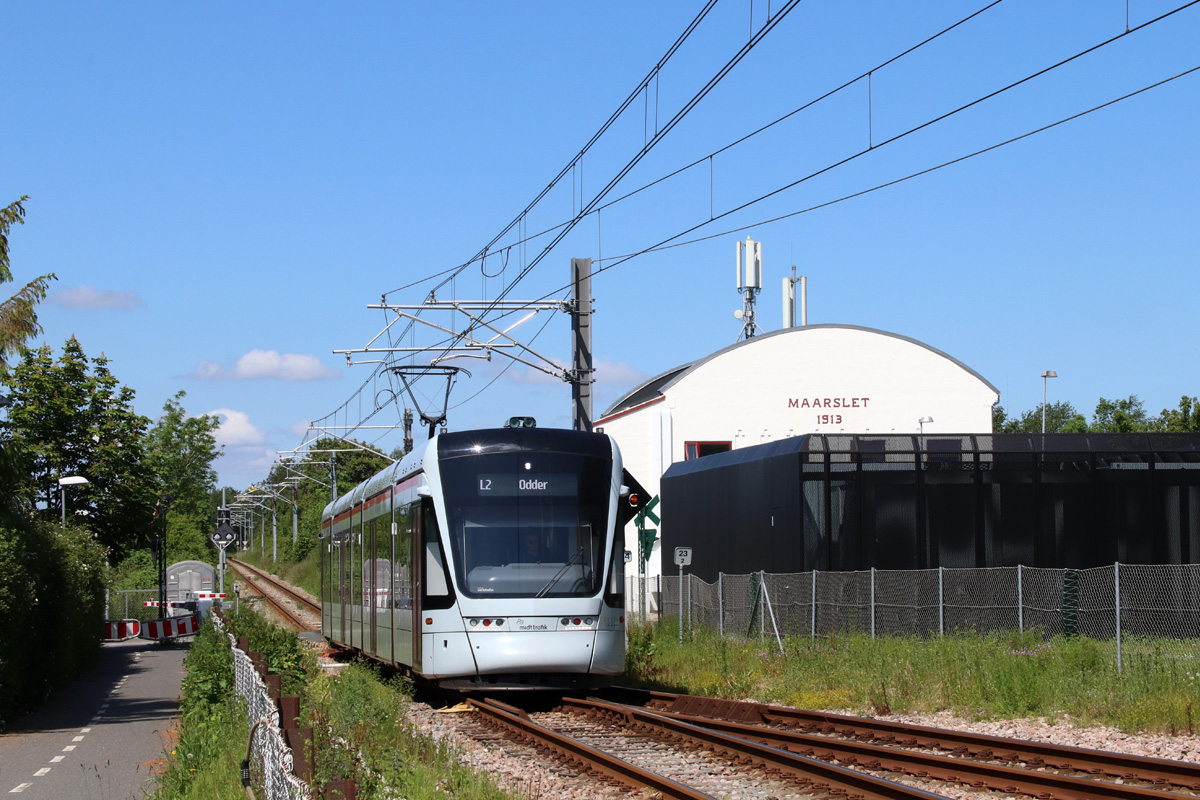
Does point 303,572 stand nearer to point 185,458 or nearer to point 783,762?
point 185,458

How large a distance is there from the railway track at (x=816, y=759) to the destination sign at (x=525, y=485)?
2.47 meters

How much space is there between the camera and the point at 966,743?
12312 mm

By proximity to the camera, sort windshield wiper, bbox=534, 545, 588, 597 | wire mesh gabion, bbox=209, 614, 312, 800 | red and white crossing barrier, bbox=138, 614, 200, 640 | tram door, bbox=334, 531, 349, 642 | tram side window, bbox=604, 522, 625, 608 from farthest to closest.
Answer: red and white crossing barrier, bbox=138, 614, 200, 640 → tram door, bbox=334, 531, 349, 642 → tram side window, bbox=604, 522, 625, 608 → windshield wiper, bbox=534, 545, 588, 597 → wire mesh gabion, bbox=209, 614, 312, 800

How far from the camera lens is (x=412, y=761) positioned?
1108 centimetres

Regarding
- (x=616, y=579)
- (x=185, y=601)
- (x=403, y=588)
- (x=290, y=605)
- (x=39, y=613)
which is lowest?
(x=290, y=605)

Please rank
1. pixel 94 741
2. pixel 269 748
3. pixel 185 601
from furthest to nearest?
pixel 185 601 < pixel 94 741 < pixel 269 748

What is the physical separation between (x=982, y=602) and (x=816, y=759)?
11755mm

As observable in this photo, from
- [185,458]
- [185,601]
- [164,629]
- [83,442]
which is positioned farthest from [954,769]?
[185,458]

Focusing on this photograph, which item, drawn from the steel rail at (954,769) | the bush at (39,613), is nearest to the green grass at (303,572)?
the bush at (39,613)

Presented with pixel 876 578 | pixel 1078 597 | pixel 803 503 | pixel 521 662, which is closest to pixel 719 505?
pixel 803 503

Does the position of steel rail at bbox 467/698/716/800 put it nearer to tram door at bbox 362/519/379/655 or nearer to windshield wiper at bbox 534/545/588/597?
windshield wiper at bbox 534/545/588/597

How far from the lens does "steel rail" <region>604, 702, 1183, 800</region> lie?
9.56 metres

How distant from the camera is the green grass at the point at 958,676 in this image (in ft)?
48.5

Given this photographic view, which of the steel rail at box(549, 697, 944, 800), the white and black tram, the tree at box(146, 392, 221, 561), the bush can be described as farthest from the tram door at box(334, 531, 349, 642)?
the tree at box(146, 392, 221, 561)
